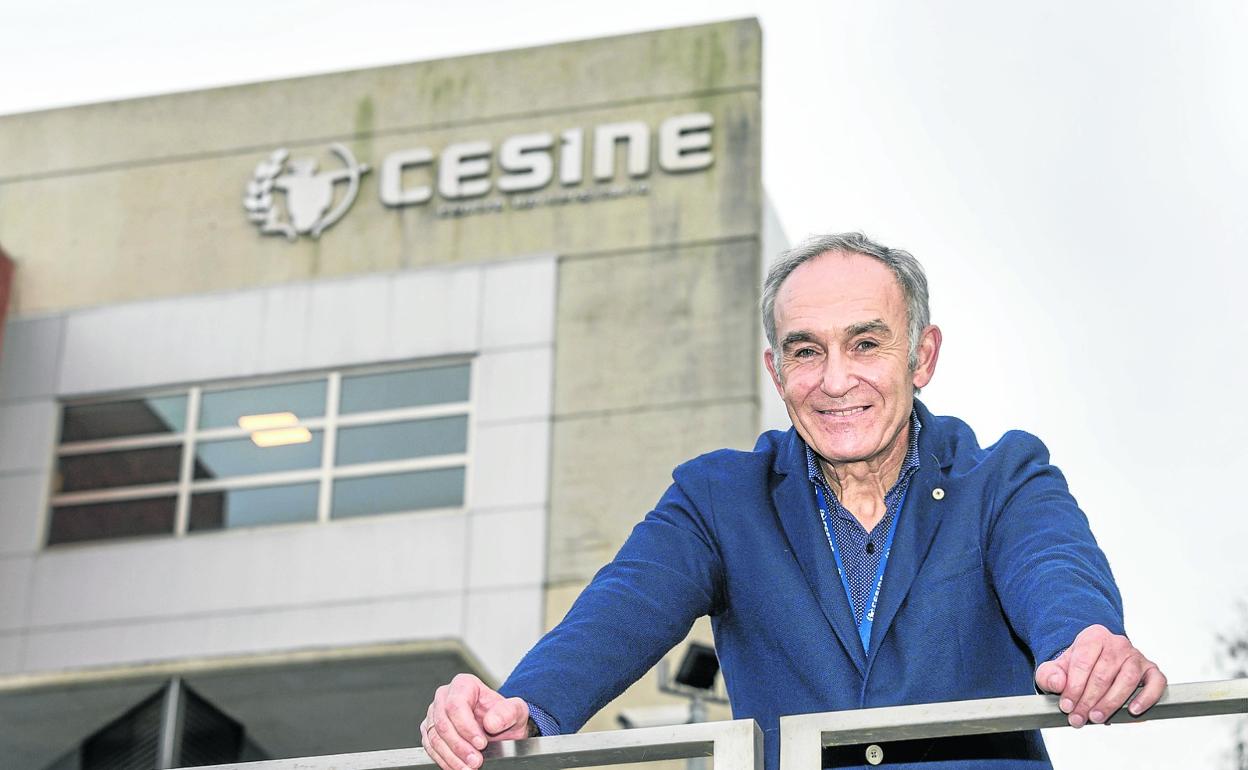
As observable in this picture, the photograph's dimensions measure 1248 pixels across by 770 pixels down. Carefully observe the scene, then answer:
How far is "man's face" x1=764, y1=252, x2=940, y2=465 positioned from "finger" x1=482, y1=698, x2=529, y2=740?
736 millimetres

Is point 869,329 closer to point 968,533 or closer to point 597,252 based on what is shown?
point 968,533

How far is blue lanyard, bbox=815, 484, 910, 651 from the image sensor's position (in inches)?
122

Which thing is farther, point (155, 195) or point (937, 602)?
point (155, 195)

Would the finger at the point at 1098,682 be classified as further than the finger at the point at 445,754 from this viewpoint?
No

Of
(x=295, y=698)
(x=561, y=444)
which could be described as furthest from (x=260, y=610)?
(x=561, y=444)

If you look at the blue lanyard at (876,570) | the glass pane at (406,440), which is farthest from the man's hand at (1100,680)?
the glass pane at (406,440)

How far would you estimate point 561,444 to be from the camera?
19250 mm

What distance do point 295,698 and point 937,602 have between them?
53.7 ft

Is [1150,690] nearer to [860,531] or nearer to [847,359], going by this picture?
[860,531]

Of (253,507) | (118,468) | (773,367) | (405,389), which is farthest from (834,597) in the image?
(118,468)

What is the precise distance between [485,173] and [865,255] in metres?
17.4

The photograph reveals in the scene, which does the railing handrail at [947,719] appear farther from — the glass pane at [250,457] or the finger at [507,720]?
the glass pane at [250,457]

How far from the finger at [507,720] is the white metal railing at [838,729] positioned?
0.05m

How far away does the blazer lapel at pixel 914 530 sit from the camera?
305cm
